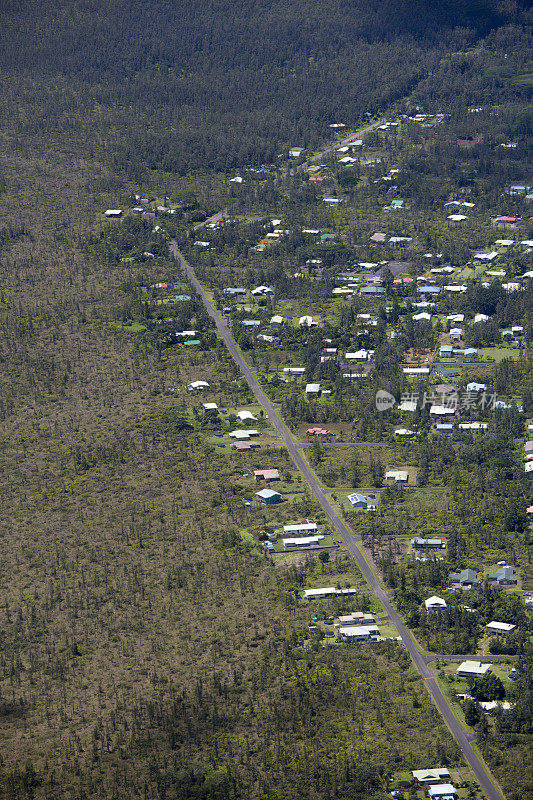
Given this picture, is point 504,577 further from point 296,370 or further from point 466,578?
point 296,370

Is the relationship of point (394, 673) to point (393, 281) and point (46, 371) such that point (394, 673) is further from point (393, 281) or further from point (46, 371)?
point (393, 281)

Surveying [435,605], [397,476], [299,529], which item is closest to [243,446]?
[397,476]

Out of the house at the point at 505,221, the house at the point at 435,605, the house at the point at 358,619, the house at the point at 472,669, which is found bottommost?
the house at the point at 472,669

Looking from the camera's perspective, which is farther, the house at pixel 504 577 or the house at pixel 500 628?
the house at pixel 504 577

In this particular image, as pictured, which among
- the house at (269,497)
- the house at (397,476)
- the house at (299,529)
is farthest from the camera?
the house at (397,476)

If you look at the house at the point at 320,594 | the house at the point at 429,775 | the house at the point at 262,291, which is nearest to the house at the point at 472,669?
the house at the point at 429,775

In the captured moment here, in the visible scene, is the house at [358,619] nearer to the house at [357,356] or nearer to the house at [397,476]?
the house at [397,476]

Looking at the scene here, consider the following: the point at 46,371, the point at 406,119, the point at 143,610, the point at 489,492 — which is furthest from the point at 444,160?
the point at 143,610
